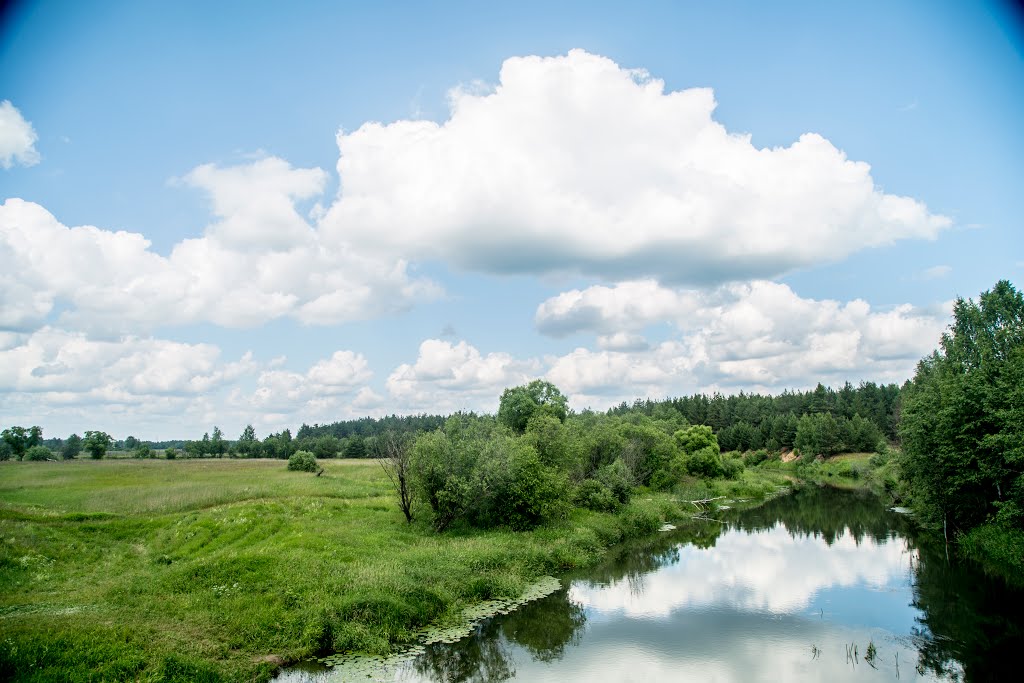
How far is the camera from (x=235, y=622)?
1878 cm

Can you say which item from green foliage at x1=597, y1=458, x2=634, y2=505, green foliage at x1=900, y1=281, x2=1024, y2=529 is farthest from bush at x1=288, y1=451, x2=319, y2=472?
green foliage at x1=900, y1=281, x2=1024, y2=529

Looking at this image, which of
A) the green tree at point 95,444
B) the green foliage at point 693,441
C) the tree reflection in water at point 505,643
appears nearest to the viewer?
the tree reflection in water at point 505,643

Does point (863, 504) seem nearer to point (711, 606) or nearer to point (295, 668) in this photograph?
point (711, 606)

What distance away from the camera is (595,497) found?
46.8 meters

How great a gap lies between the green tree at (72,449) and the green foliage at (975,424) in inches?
5150

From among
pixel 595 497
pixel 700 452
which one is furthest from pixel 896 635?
pixel 700 452

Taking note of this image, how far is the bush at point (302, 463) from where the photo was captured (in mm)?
73688

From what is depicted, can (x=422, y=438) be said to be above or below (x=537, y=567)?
above

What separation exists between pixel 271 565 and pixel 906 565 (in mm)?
35055

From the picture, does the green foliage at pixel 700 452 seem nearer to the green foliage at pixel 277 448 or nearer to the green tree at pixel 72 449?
the green foliage at pixel 277 448

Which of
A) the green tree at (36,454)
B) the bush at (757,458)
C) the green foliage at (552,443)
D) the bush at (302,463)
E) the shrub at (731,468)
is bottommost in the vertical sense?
the bush at (757,458)

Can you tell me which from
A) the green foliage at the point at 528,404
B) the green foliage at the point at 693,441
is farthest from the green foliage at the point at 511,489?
the green foliage at the point at 693,441

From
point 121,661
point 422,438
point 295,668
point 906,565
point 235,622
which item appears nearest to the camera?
point 121,661

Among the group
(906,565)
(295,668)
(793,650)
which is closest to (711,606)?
(793,650)
